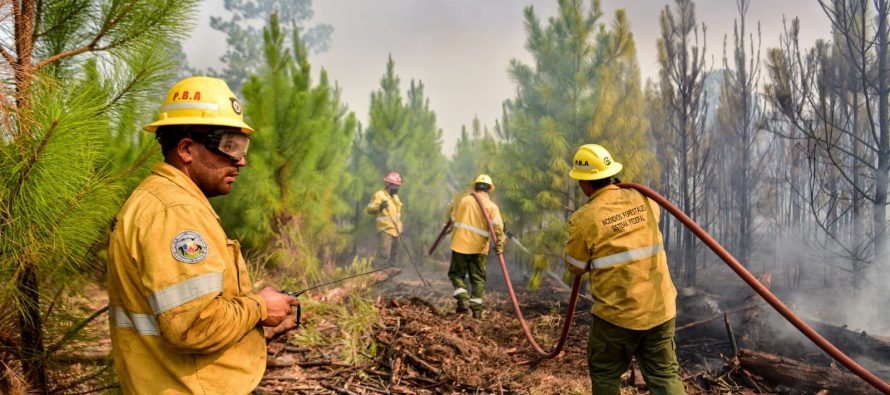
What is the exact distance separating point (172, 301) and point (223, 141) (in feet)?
2.13

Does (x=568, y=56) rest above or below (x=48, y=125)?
above

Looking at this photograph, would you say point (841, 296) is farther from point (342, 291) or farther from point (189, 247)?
point (189, 247)

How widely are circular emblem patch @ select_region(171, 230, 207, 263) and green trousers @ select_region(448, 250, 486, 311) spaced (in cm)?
567

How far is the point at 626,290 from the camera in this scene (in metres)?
3.23

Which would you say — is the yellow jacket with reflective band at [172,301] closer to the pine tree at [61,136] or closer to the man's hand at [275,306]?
the man's hand at [275,306]

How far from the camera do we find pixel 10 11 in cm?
191

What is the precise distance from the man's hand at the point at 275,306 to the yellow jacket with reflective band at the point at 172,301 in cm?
6

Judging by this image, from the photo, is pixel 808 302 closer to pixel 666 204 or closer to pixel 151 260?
pixel 666 204

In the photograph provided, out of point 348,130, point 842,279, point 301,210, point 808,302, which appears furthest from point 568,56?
point 842,279

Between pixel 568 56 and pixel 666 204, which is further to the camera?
pixel 568 56

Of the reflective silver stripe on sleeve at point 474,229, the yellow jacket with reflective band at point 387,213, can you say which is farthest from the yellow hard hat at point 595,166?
the yellow jacket with reflective band at point 387,213

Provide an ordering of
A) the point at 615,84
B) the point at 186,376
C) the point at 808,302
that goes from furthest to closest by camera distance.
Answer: the point at 808,302 < the point at 615,84 < the point at 186,376

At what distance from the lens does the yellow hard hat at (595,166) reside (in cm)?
362

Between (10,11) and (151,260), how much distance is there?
4.71 feet
